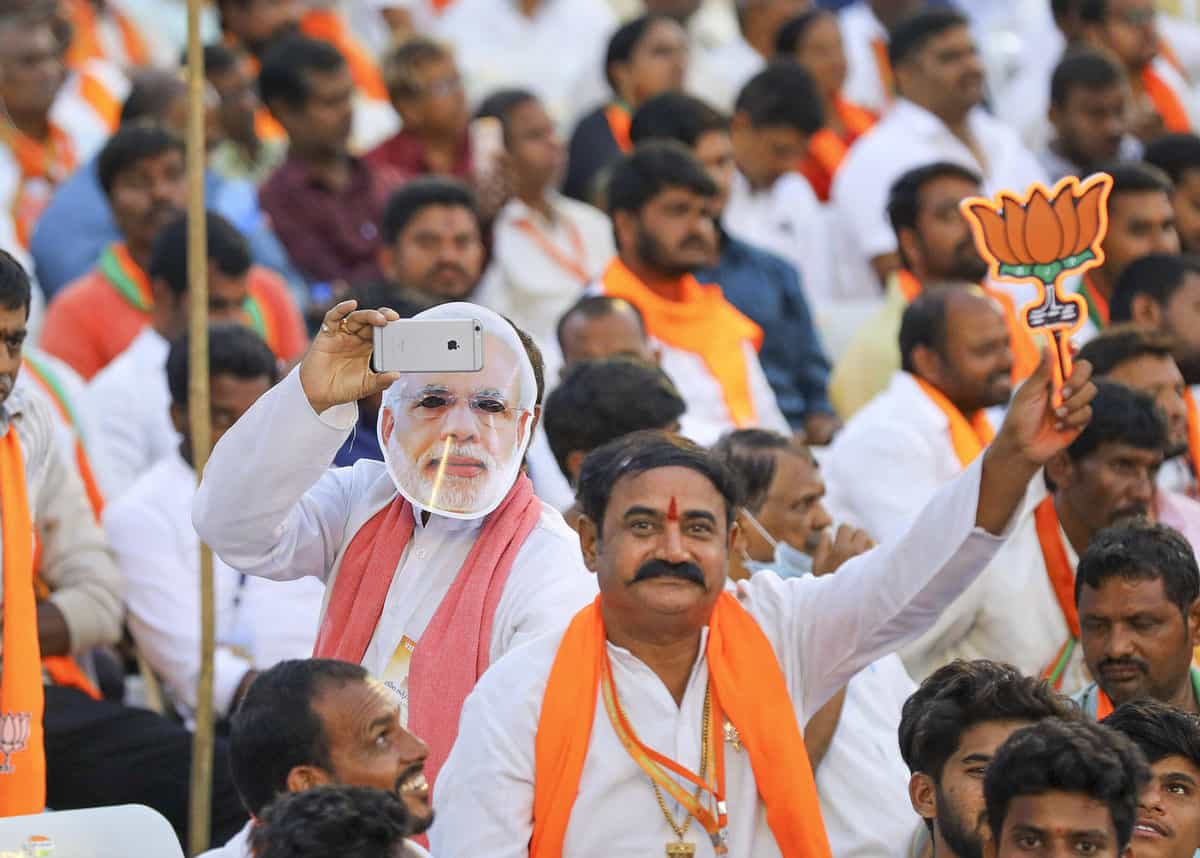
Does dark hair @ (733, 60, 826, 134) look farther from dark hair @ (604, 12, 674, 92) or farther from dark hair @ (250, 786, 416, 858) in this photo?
dark hair @ (250, 786, 416, 858)

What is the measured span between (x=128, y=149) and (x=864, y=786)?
465 cm

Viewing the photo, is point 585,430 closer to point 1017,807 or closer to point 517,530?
point 517,530

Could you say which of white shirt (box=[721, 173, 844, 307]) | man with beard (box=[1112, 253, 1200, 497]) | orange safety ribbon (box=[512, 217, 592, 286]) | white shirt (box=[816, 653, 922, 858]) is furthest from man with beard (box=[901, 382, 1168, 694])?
white shirt (box=[721, 173, 844, 307])

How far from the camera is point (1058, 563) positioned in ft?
21.9

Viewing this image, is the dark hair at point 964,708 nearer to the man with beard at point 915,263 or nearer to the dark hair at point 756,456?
the dark hair at point 756,456

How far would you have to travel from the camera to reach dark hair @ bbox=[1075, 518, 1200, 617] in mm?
5770

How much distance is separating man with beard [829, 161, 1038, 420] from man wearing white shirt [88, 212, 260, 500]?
2.45 meters

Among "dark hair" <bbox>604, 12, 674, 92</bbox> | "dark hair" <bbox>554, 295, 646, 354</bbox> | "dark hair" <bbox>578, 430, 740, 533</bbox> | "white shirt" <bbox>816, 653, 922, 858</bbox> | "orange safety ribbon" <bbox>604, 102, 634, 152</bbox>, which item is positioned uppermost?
"dark hair" <bbox>604, 12, 674, 92</bbox>

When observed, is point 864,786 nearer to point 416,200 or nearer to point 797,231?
point 416,200

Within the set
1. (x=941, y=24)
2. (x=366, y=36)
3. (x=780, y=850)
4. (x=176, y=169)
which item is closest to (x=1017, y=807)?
(x=780, y=850)

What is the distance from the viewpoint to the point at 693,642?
4.83 m

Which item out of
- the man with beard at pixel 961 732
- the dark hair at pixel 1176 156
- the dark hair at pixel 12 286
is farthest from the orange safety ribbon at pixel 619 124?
the man with beard at pixel 961 732

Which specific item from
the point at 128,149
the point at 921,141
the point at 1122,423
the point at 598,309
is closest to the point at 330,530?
the point at 1122,423

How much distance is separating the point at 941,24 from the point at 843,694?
19.9ft
